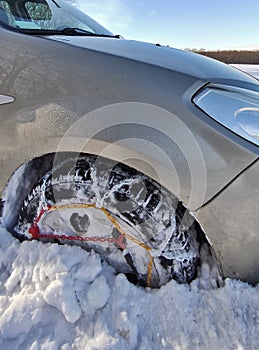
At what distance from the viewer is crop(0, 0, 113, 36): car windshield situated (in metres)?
1.59

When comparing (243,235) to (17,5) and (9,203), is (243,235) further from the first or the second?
(17,5)

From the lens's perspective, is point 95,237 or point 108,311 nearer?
point 108,311

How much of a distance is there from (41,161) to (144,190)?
581 mm

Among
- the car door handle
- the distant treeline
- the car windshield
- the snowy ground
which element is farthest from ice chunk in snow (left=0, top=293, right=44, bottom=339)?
the distant treeline

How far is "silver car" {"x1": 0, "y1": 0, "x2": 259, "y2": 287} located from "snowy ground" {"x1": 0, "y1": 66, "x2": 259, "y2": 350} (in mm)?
74

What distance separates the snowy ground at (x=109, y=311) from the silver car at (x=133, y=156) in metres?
0.07

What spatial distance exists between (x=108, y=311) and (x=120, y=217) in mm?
385

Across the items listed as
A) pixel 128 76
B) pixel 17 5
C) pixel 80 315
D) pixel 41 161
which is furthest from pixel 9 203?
pixel 17 5

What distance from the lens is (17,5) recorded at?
1.76 metres

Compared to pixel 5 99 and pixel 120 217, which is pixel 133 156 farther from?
pixel 5 99

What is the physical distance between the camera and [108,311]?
1.19m

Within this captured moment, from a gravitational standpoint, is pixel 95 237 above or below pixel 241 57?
below

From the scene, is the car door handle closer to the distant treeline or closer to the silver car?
the silver car

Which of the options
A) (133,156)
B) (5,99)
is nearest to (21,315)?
(133,156)
